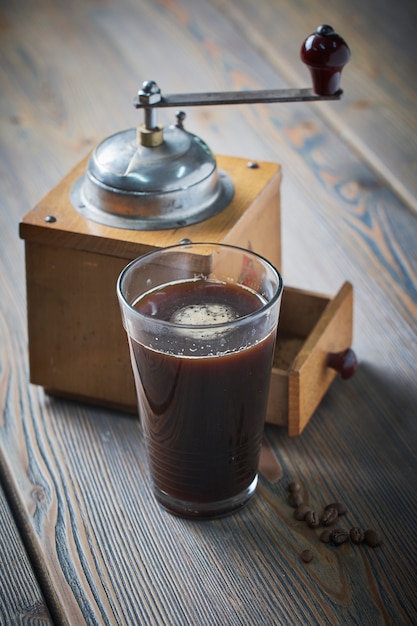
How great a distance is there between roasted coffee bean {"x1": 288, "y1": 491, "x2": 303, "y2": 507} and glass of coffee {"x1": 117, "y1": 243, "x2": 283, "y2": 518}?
4cm

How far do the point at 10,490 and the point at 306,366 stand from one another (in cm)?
36

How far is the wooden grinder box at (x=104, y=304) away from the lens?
1064mm

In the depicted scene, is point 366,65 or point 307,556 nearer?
point 307,556

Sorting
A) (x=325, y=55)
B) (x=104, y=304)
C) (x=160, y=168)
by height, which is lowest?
(x=104, y=304)

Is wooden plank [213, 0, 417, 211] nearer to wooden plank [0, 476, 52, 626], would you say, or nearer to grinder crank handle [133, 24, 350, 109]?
grinder crank handle [133, 24, 350, 109]

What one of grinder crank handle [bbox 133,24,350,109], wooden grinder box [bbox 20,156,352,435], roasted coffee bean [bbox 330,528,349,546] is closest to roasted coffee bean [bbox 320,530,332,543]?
roasted coffee bean [bbox 330,528,349,546]

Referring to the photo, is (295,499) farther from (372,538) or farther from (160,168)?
(160,168)

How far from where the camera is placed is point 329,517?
971 mm

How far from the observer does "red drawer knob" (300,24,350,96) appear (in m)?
1.03

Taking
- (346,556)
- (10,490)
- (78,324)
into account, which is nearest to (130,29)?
(78,324)

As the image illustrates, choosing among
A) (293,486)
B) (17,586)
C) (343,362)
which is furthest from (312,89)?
(17,586)

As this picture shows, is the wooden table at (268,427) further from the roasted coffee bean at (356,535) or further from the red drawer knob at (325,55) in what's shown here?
the red drawer knob at (325,55)

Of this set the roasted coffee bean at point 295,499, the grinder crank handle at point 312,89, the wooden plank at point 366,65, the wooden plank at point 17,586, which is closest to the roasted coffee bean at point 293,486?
the roasted coffee bean at point 295,499

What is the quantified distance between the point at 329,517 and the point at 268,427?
178 mm
